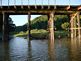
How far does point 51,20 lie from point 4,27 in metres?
7.82

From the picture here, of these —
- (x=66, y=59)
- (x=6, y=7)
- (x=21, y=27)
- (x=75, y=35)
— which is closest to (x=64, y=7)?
(x=75, y=35)

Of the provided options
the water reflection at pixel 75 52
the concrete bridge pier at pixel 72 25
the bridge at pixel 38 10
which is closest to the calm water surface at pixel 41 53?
the water reflection at pixel 75 52

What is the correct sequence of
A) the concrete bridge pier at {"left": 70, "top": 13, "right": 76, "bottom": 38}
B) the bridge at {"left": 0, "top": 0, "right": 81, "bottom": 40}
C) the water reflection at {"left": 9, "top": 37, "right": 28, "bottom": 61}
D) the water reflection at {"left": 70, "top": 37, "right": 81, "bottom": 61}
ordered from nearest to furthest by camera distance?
the water reflection at {"left": 70, "top": 37, "right": 81, "bottom": 61} < the water reflection at {"left": 9, "top": 37, "right": 28, "bottom": 61} < the bridge at {"left": 0, "top": 0, "right": 81, "bottom": 40} < the concrete bridge pier at {"left": 70, "top": 13, "right": 76, "bottom": 38}

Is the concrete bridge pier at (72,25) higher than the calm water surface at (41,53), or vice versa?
the concrete bridge pier at (72,25)

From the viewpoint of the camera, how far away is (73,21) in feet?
163

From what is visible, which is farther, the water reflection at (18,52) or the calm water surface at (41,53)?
the water reflection at (18,52)

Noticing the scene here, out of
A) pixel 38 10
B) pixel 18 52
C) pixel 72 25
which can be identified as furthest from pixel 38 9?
pixel 18 52

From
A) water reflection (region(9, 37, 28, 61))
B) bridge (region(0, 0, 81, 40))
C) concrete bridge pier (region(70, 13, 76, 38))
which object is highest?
bridge (region(0, 0, 81, 40))

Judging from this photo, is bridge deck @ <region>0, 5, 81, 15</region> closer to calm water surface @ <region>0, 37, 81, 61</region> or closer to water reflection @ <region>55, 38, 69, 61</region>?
calm water surface @ <region>0, 37, 81, 61</region>

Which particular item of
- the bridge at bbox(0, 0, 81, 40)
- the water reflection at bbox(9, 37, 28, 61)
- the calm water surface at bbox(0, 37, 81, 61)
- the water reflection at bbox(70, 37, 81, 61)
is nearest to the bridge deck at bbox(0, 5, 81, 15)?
the bridge at bbox(0, 0, 81, 40)

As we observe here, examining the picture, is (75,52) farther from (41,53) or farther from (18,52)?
(18,52)

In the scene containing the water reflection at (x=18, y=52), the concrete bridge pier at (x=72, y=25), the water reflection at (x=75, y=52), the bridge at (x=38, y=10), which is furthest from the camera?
the concrete bridge pier at (x=72, y=25)

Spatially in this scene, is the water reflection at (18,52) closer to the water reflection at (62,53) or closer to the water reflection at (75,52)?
the water reflection at (62,53)

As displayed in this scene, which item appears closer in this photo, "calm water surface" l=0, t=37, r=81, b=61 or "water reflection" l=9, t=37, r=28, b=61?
"calm water surface" l=0, t=37, r=81, b=61
